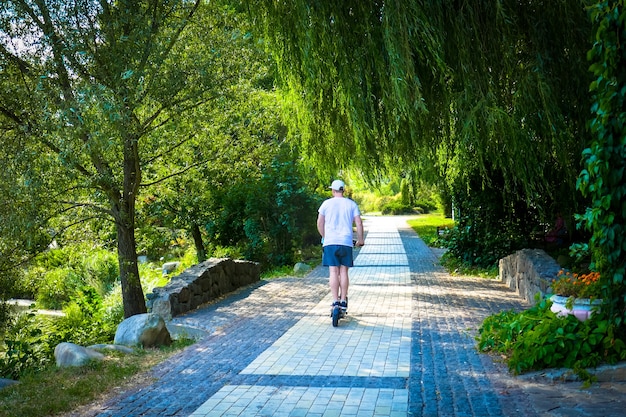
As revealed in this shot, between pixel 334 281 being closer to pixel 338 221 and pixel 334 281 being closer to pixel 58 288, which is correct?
pixel 338 221

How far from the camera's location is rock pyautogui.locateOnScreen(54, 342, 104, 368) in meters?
6.70

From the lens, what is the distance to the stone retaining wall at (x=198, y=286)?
10.1 metres

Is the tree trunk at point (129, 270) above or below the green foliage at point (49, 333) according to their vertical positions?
above

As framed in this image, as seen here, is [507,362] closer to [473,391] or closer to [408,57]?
[473,391]

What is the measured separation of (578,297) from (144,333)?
4.84 meters

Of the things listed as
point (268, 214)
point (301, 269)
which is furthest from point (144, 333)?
point (268, 214)

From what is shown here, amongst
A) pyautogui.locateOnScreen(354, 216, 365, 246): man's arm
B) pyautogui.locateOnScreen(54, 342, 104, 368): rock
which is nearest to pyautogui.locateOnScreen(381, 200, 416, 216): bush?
pyautogui.locateOnScreen(354, 216, 365, 246): man's arm

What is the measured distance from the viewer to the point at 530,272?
1030 cm

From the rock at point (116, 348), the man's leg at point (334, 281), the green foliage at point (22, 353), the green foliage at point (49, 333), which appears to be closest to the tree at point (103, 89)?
the green foliage at point (49, 333)

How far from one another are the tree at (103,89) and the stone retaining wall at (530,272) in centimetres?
560

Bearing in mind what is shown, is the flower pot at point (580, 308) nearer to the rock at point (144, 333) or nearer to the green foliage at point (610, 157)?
the green foliage at point (610, 157)

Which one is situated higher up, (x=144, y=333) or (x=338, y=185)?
(x=338, y=185)

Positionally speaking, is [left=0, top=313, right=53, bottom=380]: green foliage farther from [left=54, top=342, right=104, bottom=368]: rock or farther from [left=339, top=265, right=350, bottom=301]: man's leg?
[left=339, top=265, right=350, bottom=301]: man's leg

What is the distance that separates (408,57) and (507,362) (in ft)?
10.1
